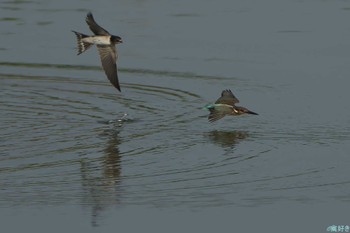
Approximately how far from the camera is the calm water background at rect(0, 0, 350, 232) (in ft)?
26.4

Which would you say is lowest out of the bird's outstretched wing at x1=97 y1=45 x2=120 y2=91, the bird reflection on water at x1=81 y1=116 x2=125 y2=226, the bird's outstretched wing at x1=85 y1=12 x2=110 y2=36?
the bird reflection on water at x1=81 y1=116 x2=125 y2=226

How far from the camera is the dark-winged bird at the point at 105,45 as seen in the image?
11.0 meters

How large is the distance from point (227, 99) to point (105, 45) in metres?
1.40

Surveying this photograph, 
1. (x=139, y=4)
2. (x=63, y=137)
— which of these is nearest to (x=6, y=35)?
(x=139, y=4)

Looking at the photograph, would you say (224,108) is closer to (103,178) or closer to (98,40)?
(98,40)

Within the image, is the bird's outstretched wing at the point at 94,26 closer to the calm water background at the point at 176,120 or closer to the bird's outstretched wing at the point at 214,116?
the calm water background at the point at 176,120

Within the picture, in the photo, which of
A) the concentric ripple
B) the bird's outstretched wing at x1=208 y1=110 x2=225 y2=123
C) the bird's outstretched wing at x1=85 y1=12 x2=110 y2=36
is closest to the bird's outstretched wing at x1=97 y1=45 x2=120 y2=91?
the bird's outstretched wing at x1=85 y1=12 x2=110 y2=36

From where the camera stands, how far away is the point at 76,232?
754 centimetres

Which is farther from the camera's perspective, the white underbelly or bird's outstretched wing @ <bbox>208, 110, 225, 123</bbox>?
the white underbelly

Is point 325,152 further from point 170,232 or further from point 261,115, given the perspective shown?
point 170,232

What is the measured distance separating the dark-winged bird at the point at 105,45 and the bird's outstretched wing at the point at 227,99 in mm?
991

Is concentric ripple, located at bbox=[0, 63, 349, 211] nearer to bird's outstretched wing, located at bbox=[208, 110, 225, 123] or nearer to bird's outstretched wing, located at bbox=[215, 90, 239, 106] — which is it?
bird's outstretched wing, located at bbox=[208, 110, 225, 123]

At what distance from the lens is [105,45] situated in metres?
11.2

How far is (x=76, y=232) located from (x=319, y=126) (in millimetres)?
3314
